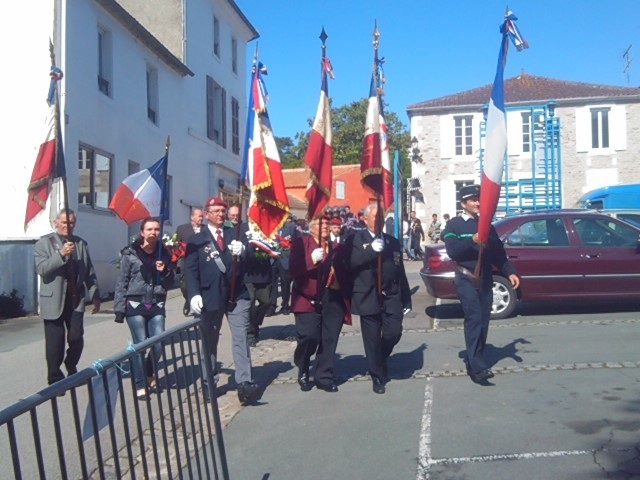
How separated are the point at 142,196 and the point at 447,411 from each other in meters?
4.05

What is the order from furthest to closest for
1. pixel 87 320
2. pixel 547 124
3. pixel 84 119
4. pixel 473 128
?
pixel 473 128
pixel 547 124
pixel 84 119
pixel 87 320

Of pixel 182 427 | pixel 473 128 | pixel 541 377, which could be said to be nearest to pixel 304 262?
pixel 541 377

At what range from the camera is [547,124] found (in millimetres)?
23734

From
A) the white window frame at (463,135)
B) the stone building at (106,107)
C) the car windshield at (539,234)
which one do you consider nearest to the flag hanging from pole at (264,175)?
the stone building at (106,107)

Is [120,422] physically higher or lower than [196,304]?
lower

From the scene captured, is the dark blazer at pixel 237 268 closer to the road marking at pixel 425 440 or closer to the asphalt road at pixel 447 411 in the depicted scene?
the asphalt road at pixel 447 411

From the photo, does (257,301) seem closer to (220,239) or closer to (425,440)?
(220,239)

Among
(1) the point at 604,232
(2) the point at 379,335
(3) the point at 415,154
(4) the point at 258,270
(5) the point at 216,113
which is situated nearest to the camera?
(2) the point at 379,335

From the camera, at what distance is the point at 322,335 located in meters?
7.58

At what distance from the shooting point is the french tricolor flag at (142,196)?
318 inches

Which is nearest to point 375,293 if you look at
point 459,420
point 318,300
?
point 318,300

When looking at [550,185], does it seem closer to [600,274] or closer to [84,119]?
[600,274]

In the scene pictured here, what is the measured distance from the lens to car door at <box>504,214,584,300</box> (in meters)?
11.5

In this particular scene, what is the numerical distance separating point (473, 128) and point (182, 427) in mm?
32222
